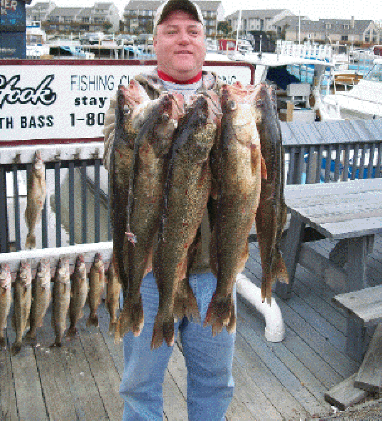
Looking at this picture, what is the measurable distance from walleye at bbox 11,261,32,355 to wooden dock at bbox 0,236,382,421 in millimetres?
305

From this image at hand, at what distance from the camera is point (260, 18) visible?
13825cm

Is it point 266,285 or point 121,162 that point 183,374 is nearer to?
point 266,285

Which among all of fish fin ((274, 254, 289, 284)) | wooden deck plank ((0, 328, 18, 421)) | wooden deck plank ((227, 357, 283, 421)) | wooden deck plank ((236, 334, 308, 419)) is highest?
fish fin ((274, 254, 289, 284))

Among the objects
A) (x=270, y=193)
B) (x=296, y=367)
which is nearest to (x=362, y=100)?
(x=296, y=367)

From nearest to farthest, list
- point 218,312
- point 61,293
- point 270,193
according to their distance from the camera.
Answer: point 270,193 → point 218,312 → point 61,293

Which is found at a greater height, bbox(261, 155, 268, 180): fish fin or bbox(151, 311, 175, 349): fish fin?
bbox(261, 155, 268, 180): fish fin

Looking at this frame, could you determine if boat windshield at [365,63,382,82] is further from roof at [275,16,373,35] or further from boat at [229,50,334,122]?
roof at [275,16,373,35]

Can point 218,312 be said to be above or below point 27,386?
above

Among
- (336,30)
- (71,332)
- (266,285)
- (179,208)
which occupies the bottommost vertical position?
(71,332)

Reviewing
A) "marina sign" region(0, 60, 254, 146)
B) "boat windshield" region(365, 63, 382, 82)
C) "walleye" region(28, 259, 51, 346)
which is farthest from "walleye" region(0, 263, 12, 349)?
"boat windshield" region(365, 63, 382, 82)

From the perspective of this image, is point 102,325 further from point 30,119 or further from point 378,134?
point 378,134

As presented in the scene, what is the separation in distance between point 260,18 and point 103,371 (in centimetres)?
14471

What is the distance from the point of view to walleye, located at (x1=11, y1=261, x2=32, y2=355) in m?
3.31

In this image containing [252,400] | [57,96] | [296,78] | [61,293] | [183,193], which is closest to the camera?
[183,193]
